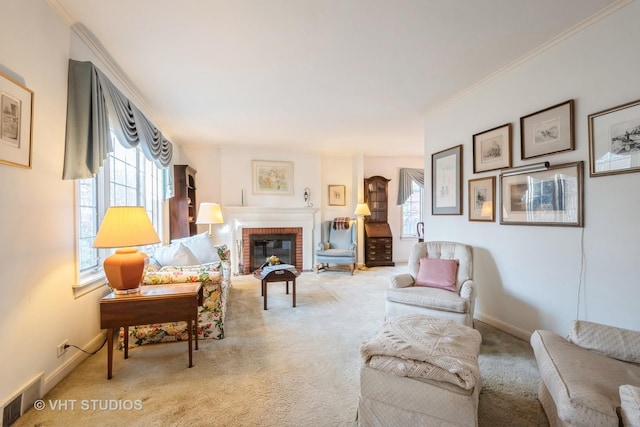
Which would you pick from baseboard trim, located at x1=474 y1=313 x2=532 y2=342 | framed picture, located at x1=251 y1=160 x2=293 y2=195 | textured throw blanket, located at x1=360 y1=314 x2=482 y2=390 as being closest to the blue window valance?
textured throw blanket, located at x1=360 y1=314 x2=482 y2=390

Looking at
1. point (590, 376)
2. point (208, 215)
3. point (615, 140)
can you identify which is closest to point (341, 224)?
point (208, 215)

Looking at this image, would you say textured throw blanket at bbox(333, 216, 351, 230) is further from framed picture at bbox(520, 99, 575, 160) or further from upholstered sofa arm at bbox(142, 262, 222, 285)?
framed picture at bbox(520, 99, 575, 160)

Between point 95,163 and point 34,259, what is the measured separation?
0.77m

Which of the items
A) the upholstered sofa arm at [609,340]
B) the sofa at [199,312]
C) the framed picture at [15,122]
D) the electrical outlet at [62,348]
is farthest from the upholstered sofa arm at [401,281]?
the framed picture at [15,122]

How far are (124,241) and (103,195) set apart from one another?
110 centimetres

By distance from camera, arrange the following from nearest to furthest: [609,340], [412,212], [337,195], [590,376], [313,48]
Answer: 1. [590,376]
2. [609,340]
3. [313,48]
4. [337,195]
5. [412,212]

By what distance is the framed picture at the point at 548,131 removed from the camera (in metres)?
2.24

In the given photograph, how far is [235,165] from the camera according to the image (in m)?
5.65

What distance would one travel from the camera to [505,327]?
277 cm

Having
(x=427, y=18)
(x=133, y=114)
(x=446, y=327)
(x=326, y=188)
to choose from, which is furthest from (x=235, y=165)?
(x=446, y=327)

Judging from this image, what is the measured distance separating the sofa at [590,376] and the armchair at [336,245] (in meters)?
3.76

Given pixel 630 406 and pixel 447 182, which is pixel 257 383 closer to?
pixel 630 406

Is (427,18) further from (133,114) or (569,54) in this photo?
(133,114)

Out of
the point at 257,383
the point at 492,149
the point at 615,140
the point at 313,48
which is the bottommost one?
the point at 257,383
